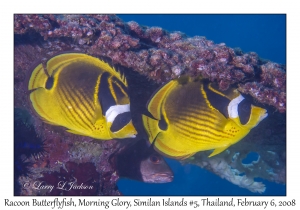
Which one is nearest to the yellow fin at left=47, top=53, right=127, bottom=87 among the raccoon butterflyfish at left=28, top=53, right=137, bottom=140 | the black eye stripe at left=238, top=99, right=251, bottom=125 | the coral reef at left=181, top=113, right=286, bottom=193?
the raccoon butterflyfish at left=28, top=53, right=137, bottom=140

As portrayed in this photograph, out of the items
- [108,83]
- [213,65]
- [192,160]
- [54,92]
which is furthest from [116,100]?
[192,160]

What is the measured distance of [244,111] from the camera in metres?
1.49

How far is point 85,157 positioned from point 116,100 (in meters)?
0.87

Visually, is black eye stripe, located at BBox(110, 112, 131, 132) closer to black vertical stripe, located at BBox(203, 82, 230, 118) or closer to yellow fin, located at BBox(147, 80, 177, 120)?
yellow fin, located at BBox(147, 80, 177, 120)

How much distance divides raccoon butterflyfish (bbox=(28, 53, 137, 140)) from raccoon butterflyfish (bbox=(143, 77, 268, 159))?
9.6 inches

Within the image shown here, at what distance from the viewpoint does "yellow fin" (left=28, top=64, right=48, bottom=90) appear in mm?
1485

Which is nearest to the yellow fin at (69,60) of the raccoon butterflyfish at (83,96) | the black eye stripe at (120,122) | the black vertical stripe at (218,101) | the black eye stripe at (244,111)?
the raccoon butterflyfish at (83,96)

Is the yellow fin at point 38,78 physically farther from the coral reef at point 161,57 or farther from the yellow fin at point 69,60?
the coral reef at point 161,57

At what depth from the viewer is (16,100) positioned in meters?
2.17

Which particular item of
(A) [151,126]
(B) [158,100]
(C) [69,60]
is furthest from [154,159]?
(C) [69,60]

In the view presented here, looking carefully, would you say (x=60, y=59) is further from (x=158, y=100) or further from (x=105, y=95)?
(x=158, y=100)

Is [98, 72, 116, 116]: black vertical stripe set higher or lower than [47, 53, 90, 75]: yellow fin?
lower
